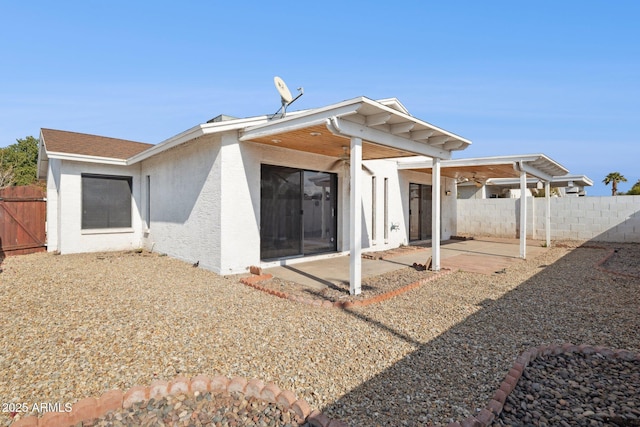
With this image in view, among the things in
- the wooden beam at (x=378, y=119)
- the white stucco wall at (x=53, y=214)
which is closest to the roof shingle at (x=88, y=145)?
the white stucco wall at (x=53, y=214)

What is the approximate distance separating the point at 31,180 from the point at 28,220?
2378 cm

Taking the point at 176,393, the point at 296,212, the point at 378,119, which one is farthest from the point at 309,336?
the point at 296,212

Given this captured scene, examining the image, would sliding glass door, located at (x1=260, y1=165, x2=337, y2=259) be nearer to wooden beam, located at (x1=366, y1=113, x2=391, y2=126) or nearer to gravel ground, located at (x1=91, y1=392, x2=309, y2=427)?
wooden beam, located at (x1=366, y1=113, x2=391, y2=126)

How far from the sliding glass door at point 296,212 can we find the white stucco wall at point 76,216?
6.44 meters

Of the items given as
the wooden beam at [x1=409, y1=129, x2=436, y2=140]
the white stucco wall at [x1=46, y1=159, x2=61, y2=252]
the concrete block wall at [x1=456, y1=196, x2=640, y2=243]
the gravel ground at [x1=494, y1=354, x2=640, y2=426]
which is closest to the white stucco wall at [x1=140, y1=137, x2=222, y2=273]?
the white stucco wall at [x1=46, y1=159, x2=61, y2=252]

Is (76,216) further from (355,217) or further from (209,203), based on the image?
(355,217)

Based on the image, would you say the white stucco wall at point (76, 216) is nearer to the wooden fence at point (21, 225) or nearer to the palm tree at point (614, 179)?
the wooden fence at point (21, 225)

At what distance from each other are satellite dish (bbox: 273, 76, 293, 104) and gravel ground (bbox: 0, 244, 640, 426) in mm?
4435

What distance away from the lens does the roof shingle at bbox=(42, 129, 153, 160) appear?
35.1 ft

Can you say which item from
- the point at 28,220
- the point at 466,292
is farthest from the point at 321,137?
the point at 28,220

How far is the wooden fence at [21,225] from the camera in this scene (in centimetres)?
1080

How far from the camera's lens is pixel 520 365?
127 inches

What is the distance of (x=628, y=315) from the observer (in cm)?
487

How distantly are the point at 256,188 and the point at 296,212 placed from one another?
146 centimetres
